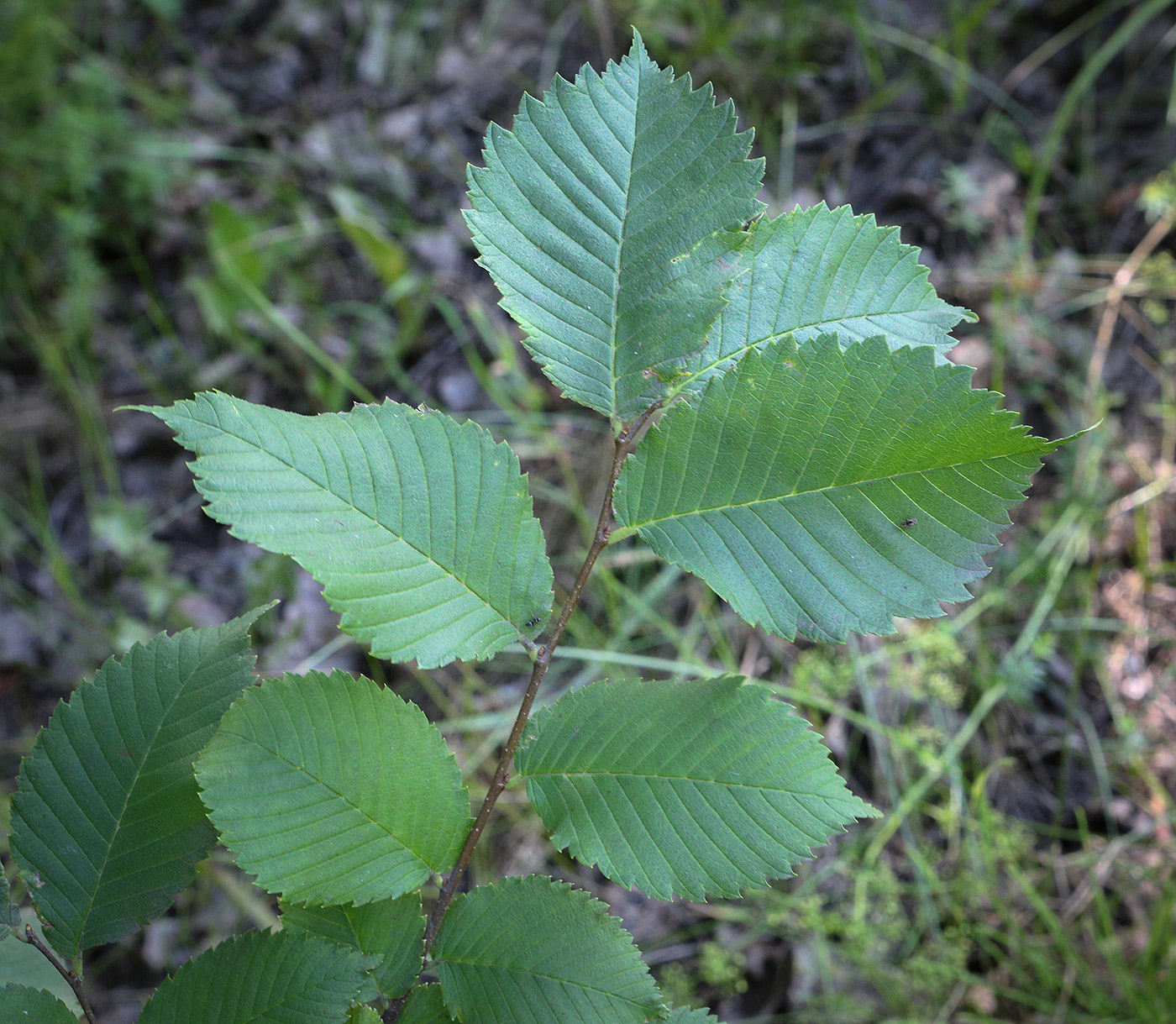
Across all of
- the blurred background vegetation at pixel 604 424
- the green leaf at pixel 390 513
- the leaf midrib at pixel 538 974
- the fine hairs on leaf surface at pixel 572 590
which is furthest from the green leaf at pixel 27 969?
the blurred background vegetation at pixel 604 424

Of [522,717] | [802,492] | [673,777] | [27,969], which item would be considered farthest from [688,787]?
[27,969]

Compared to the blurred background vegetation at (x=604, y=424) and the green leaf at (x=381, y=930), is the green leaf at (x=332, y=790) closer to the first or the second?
the green leaf at (x=381, y=930)

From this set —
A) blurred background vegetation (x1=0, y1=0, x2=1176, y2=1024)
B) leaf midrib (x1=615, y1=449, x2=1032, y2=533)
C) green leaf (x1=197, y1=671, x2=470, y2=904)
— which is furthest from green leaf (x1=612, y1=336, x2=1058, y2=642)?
blurred background vegetation (x1=0, y1=0, x2=1176, y2=1024)

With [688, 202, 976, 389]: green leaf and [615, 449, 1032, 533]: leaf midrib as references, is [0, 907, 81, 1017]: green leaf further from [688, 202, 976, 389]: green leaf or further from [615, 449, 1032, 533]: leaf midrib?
[688, 202, 976, 389]: green leaf

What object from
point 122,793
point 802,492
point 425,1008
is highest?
point 802,492

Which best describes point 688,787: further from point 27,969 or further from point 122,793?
point 27,969
